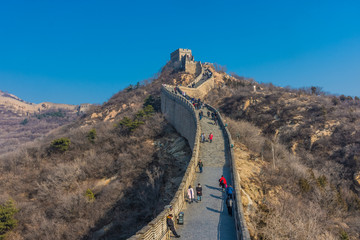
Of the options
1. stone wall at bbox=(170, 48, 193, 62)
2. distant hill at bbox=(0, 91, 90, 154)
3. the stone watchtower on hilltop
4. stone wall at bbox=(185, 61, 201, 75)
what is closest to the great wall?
stone wall at bbox=(185, 61, 201, 75)

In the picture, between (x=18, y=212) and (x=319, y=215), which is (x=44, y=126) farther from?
(x=319, y=215)

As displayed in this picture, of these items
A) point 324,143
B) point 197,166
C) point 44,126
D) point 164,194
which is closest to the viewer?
point 197,166

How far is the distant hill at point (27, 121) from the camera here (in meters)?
80.3

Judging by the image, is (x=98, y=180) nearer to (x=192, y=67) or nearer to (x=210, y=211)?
(x=210, y=211)

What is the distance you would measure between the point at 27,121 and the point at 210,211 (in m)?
123

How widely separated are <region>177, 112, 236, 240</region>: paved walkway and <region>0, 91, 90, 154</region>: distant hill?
70.4 m

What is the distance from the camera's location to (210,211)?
9.39m

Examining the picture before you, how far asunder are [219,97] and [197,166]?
1257 inches

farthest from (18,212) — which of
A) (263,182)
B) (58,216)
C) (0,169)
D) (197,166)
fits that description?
(263,182)

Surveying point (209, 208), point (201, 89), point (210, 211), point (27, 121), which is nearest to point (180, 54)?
point (201, 89)

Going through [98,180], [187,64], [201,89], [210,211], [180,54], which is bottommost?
[210,211]

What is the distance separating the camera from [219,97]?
44188 mm

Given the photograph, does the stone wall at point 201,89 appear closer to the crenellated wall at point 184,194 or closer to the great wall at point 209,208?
the crenellated wall at point 184,194

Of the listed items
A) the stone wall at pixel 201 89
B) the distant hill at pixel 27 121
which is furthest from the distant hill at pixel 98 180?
the distant hill at pixel 27 121
